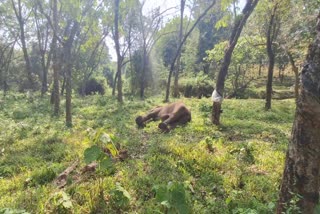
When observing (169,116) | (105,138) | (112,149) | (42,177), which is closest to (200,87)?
(169,116)

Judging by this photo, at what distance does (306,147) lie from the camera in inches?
107

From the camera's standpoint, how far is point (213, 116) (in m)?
9.24

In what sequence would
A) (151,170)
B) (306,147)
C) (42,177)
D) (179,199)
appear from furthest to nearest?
(151,170) → (42,177) → (179,199) → (306,147)

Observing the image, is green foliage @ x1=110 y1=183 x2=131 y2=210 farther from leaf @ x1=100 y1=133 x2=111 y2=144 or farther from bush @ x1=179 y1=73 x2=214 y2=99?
bush @ x1=179 y1=73 x2=214 y2=99

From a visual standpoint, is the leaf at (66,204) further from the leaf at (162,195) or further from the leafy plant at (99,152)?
the leaf at (162,195)

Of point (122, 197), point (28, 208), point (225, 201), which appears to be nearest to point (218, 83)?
point (225, 201)

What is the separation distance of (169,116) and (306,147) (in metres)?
6.49

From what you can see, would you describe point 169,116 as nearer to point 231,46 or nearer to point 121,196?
point 231,46

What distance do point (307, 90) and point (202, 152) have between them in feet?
11.8

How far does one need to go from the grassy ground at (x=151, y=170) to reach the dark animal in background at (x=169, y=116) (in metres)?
0.29

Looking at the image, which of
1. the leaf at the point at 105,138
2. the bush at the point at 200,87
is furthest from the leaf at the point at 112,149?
the bush at the point at 200,87

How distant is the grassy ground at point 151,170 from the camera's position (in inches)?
155

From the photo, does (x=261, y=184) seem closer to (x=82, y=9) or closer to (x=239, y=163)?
(x=239, y=163)

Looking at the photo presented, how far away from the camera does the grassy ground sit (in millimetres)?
3926
